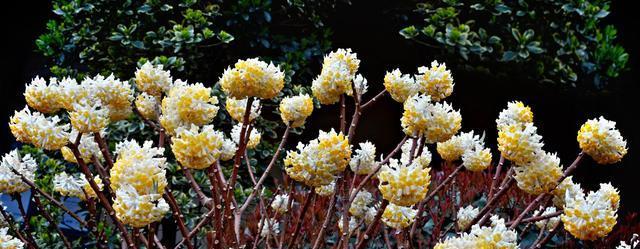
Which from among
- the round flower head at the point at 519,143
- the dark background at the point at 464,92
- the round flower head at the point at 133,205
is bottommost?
the dark background at the point at 464,92

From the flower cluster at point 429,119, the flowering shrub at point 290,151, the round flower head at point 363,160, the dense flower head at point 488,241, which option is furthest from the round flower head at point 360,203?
the dense flower head at point 488,241

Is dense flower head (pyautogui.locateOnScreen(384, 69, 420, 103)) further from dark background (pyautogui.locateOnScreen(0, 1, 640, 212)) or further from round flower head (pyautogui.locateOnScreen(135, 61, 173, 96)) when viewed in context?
dark background (pyautogui.locateOnScreen(0, 1, 640, 212))

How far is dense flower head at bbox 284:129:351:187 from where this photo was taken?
45.3 inches

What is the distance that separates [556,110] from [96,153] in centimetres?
370

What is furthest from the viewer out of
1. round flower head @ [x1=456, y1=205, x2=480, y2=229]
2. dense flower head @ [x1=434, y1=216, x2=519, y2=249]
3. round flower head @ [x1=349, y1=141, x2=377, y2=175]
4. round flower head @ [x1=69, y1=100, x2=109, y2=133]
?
round flower head @ [x1=456, y1=205, x2=480, y2=229]

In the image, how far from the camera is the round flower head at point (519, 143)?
1.20m

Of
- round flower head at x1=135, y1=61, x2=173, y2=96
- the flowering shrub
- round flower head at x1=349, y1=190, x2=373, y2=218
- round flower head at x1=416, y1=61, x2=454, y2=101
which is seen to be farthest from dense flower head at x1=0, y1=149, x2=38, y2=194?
round flower head at x1=416, y1=61, x2=454, y2=101

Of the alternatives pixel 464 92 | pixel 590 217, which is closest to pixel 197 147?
pixel 590 217

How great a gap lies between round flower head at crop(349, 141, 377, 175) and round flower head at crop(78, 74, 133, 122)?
21.8 inches

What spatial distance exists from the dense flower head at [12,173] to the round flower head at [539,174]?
1.09 metres

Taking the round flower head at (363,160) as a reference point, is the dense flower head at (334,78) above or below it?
above

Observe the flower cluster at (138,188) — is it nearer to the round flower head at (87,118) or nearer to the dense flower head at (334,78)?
the round flower head at (87,118)

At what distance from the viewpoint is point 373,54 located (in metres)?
4.36

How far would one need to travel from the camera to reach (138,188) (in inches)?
39.9
